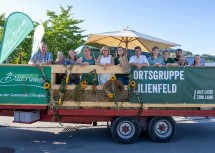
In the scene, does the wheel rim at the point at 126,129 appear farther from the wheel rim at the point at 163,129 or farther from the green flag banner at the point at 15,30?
the green flag banner at the point at 15,30

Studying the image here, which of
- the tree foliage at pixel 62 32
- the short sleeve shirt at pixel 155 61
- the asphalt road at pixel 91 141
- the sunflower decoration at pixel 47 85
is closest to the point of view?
the asphalt road at pixel 91 141

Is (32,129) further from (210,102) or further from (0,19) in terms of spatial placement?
(0,19)

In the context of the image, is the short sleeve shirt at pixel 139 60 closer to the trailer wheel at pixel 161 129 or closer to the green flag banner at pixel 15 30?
Answer: the trailer wheel at pixel 161 129

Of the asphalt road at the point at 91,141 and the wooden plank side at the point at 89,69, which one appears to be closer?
the asphalt road at the point at 91,141

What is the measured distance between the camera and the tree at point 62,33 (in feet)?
80.0

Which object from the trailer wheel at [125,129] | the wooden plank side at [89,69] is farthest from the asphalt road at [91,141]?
the wooden plank side at [89,69]

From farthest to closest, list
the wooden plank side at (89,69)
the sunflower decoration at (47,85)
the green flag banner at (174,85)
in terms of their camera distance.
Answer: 1. the green flag banner at (174,85)
2. the wooden plank side at (89,69)
3. the sunflower decoration at (47,85)

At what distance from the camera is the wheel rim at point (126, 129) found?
7.19m

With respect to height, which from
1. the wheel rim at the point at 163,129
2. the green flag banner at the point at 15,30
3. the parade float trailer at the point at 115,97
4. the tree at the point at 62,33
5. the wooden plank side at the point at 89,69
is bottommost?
the wheel rim at the point at 163,129

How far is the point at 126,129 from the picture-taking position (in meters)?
7.19

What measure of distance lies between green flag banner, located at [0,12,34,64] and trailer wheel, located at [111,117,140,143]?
3.22 metres

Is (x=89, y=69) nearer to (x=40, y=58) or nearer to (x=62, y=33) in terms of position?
(x=40, y=58)

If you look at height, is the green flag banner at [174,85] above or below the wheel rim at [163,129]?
above

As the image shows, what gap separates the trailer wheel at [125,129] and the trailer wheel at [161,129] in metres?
0.36
